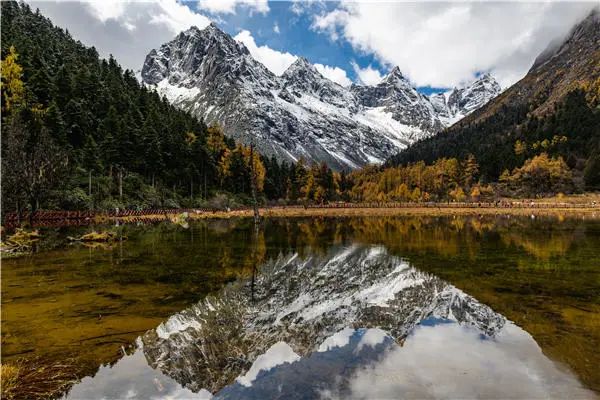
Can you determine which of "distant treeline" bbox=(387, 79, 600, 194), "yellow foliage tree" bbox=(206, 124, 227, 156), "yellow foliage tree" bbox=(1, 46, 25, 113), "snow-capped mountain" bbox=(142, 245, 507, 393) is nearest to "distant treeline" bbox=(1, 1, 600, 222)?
"yellow foliage tree" bbox=(1, 46, 25, 113)

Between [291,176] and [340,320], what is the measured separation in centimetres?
11200

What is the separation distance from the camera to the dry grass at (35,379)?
699 cm

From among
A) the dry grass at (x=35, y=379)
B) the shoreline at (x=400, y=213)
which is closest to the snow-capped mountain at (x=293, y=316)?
the dry grass at (x=35, y=379)

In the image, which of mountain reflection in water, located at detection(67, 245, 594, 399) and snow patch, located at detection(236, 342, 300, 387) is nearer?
mountain reflection in water, located at detection(67, 245, 594, 399)

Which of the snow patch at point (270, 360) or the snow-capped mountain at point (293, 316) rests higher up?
the snow-capped mountain at point (293, 316)

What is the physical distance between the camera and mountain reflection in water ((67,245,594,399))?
736cm

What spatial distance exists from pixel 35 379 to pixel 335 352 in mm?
5885

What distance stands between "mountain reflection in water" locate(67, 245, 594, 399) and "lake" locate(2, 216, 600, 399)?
0.13ft

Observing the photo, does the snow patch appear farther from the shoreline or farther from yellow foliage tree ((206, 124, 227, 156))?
yellow foliage tree ((206, 124, 227, 156))

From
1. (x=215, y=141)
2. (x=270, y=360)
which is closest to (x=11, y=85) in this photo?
(x=215, y=141)

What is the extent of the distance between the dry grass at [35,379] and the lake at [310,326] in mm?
201

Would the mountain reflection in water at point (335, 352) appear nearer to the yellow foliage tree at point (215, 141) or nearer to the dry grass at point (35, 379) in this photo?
→ the dry grass at point (35, 379)

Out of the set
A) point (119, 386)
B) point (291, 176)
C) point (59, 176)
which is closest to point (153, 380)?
point (119, 386)

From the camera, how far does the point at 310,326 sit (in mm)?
11039
